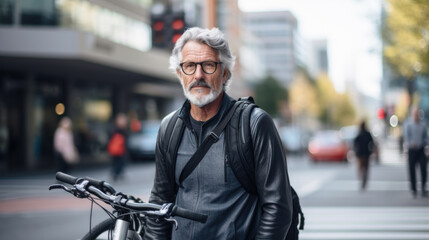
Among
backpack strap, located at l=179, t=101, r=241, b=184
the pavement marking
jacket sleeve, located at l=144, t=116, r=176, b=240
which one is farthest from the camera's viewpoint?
the pavement marking

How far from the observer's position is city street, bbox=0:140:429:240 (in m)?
8.23

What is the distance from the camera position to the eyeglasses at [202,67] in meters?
2.71

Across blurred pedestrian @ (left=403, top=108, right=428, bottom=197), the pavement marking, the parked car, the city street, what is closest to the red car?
the parked car

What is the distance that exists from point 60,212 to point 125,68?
16.6 metres

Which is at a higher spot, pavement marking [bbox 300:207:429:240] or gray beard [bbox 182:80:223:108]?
gray beard [bbox 182:80:223:108]

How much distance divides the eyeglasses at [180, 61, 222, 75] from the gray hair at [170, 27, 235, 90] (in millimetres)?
43

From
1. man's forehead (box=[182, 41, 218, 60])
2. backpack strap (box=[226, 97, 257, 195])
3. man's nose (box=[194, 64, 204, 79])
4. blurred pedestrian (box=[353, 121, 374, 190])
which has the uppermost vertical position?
man's forehead (box=[182, 41, 218, 60])

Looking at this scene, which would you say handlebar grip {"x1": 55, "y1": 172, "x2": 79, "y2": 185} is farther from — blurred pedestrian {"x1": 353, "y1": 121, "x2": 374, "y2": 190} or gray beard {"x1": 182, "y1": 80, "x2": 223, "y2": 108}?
blurred pedestrian {"x1": 353, "y1": 121, "x2": 374, "y2": 190}

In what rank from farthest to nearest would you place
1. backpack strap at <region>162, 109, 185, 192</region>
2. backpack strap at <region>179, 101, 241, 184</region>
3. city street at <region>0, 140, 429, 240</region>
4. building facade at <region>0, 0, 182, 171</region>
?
building facade at <region>0, 0, 182, 171</region> → city street at <region>0, 140, 429, 240</region> → backpack strap at <region>162, 109, 185, 192</region> → backpack strap at <region>179, 101, 241, 184</region>

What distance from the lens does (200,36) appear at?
270 centimetres

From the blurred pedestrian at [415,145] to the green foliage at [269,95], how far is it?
6215 cm

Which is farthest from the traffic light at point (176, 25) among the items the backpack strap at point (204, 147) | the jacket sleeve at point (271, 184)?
the jacket sleeve at point (271, 184)

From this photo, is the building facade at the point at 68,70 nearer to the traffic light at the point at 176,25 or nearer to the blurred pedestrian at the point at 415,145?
the traffic light at the point at 176,25

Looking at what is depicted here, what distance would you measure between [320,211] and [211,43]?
835 cm
